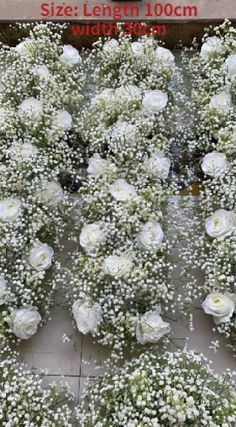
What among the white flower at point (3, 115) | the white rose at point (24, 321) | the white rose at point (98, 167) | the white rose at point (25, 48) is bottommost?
the white rose at point (24, 321)

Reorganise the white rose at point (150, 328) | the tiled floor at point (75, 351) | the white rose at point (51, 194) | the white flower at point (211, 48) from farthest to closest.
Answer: the white flower at point (211, 48) < the white rose at point (51, 194) < the tiled floor at point (75, 351) < the white rose at point (150, 328)

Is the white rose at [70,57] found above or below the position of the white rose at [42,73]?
above

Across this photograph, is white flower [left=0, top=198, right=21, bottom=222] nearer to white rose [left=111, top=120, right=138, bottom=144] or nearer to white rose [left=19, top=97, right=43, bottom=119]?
white rose [left=19, top=97, right=43, bottom=119]

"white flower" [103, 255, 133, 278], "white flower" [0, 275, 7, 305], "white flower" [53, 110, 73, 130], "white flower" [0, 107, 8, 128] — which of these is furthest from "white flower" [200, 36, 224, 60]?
"white flower" [0, 275, 7, 305]

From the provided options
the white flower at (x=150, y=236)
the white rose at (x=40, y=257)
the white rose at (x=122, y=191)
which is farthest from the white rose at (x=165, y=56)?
the white rose at (x=40, y=257)

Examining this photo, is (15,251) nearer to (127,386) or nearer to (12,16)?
(127,386)

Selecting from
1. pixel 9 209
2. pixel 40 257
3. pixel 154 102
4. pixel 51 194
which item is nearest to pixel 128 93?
pixel 154 102

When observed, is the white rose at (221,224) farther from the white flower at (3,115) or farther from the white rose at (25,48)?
the white rose at (25,48)
